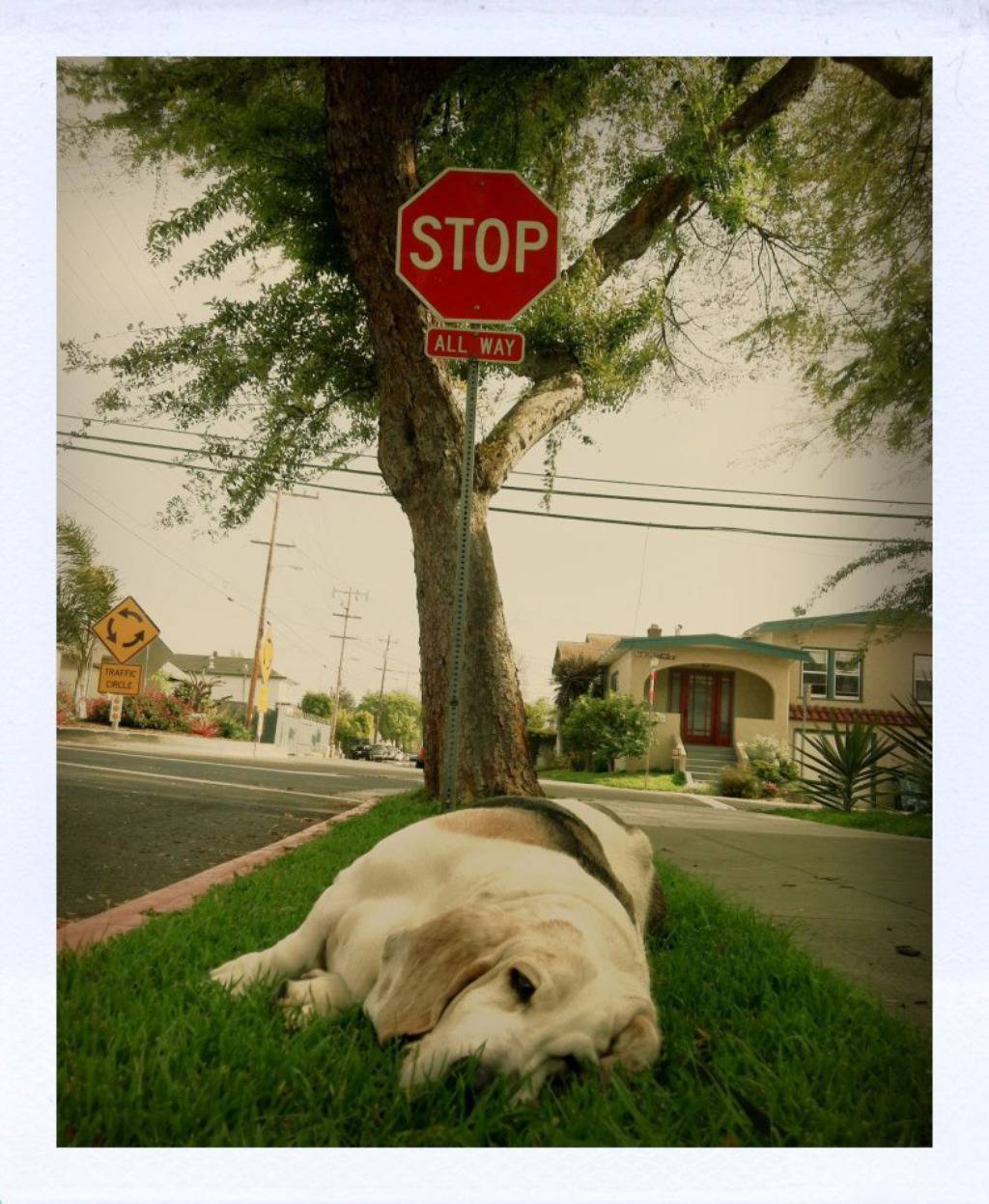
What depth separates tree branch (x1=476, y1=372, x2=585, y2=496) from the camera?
2.88 m

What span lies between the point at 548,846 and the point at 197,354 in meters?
1.81

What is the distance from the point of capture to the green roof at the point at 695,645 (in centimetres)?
255

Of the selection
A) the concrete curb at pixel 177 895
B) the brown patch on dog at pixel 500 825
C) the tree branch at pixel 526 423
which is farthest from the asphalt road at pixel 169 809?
the tree branch at pixel 526 423

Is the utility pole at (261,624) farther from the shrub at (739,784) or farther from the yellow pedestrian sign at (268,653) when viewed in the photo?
the shrub at (739,784)

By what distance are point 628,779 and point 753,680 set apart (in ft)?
1.63

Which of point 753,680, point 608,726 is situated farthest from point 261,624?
point 753,680

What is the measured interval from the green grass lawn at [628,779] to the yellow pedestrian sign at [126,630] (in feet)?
4.26

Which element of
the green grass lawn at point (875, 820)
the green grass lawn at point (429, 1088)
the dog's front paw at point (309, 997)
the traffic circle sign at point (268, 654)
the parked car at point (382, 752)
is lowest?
the green grass lawn at point (429, 1088)

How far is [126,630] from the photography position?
8.05ft

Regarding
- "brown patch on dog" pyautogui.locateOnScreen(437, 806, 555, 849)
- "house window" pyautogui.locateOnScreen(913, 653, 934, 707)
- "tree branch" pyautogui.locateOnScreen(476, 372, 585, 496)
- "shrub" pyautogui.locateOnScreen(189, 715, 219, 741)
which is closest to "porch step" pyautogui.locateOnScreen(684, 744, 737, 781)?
"house window" pyautogui.locateOnScreen(913, 653, 934, 707)

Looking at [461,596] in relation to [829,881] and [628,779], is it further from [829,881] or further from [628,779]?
[829,881]

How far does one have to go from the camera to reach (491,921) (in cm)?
169

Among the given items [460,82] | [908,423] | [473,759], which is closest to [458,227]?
[460,82]

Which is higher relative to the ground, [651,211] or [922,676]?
[651,211]
